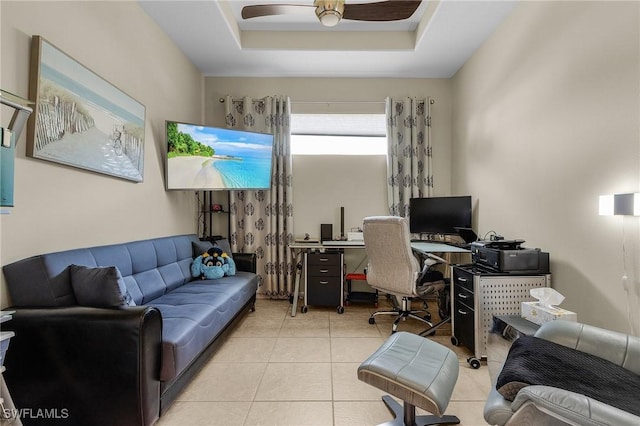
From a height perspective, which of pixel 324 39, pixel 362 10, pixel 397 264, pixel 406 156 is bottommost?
pixel 397 264

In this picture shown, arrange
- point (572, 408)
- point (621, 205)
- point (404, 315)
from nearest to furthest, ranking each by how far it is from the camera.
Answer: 1. point (572, 408)
2. point (621, 205)
3. point (404, 315)

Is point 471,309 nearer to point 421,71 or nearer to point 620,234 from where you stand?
point 620,234

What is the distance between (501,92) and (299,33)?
7.36 feet

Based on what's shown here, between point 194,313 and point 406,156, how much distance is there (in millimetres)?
3182

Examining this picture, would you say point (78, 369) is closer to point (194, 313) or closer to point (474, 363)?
point (194, 313)

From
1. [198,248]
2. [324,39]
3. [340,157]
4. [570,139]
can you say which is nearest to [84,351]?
[198,248]

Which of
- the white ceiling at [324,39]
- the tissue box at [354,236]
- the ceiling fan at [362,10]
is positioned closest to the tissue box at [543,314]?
the tissue box at [354,236]

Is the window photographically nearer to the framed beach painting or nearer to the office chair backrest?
the office chair backrest

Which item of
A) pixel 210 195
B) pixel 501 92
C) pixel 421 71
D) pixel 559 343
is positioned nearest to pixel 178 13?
pixel 210 195

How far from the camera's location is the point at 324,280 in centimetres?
362

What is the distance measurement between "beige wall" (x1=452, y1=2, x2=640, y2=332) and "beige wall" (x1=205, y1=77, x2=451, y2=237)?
3.34ft

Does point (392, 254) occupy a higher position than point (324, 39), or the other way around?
point (324, 39)

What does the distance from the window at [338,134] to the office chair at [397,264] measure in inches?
64.2

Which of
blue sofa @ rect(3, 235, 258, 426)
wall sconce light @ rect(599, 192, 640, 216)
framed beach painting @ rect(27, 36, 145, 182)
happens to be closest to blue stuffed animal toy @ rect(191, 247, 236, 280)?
framed beach painting @ rect(27, 36, 145, 182)
